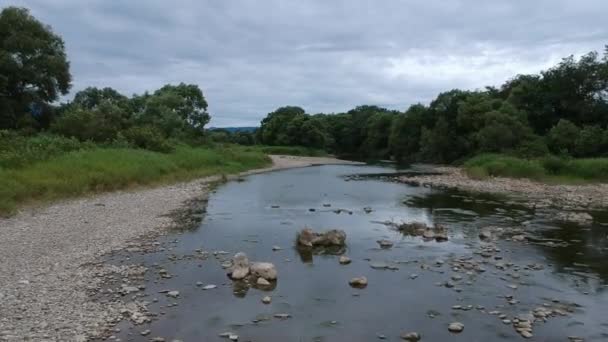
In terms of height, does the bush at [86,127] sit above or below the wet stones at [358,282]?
above

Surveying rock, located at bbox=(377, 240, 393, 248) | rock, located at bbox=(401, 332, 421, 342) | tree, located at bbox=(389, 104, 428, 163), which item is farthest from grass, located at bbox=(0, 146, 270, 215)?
tree, located at bbox=(389, 104, 428, 163)

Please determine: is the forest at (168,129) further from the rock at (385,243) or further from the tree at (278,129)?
the tree at (278,129)

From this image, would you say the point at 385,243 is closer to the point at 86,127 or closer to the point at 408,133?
the point at 86,127

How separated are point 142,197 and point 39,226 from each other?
9.94m

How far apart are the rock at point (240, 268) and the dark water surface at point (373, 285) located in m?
0.30

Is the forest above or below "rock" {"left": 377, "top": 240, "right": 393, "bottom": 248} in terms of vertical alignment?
above

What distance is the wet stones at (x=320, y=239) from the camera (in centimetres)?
1595

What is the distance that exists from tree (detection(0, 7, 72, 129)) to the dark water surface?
3566 cm

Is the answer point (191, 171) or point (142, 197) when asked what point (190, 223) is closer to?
point (142, 197)

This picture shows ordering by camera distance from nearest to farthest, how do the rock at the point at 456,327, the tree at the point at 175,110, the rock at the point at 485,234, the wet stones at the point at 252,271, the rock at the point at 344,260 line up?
the rock at the point at 456,327 < the wet stones at the point at 252,271 < the rock at the point at 344,260 < the rock at the point at 485,234 < the tree at the point at 175,110

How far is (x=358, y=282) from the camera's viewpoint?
38.5 ft

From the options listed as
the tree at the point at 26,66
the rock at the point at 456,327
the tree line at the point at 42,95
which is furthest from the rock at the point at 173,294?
the tree at the point at 26,66

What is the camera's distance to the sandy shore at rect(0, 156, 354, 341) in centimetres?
873

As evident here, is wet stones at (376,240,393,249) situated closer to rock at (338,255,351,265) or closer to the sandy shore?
rock at (338,255,351,265)
